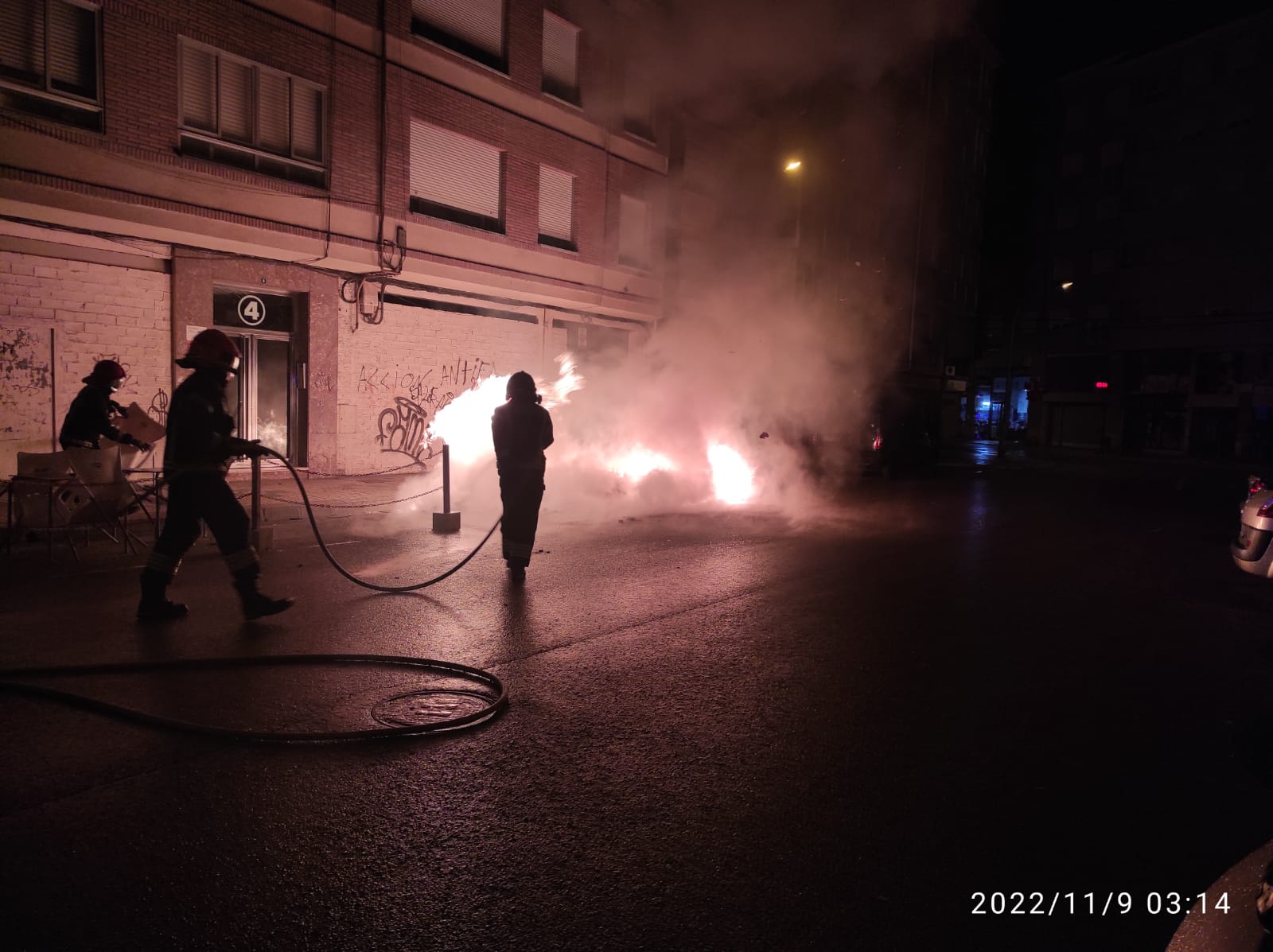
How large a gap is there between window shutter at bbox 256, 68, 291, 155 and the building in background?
25546 millimetres

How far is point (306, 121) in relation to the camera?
1248 centimetres

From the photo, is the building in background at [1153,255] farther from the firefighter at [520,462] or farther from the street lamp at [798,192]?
the firefighter at [520,462]

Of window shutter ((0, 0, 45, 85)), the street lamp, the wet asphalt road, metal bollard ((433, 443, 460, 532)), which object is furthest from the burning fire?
window shutter ((0, 0, 45, 85))

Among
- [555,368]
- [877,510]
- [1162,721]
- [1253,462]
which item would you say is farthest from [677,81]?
[1253,462]

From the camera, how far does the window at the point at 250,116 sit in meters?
11.2

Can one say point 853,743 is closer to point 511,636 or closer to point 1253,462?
point 511,636

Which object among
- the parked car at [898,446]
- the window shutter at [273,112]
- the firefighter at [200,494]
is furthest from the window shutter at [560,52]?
the firefighter at [200,494]

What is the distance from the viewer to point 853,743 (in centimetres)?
347

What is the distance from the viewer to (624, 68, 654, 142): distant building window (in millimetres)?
17641

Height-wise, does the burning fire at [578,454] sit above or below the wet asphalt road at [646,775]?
above

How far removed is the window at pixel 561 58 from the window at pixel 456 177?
2.21 meters

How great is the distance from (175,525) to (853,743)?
4.19 meters

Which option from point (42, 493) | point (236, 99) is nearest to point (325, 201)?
point (236, 99)

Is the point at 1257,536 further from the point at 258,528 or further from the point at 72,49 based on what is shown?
the point at 72,49
